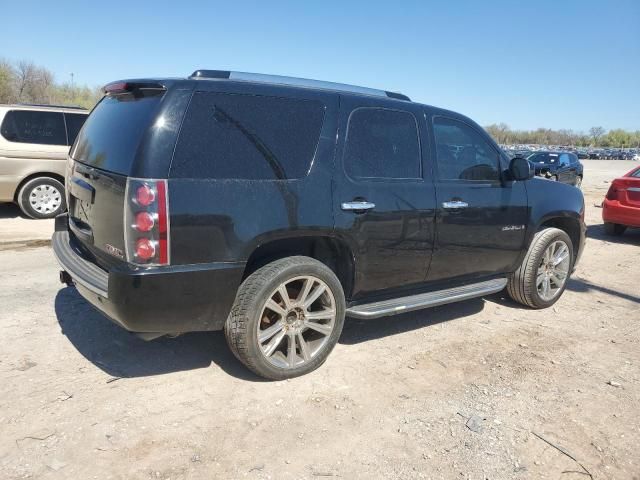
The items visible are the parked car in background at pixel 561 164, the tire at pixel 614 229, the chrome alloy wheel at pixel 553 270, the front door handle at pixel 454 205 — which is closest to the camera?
the front door handle at pixel 454 205

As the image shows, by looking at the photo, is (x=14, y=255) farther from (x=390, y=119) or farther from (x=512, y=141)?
(x=512, y=141)

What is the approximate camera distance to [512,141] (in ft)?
458

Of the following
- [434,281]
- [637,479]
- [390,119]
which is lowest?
[637,479]

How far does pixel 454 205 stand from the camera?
13.4ft

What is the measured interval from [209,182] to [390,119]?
1642 millimetres

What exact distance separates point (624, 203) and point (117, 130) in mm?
9140

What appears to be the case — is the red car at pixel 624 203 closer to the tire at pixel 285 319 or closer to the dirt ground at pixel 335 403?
the dirt ground at pixel 335 403

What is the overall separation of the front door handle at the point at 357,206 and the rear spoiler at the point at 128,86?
1.38 metres

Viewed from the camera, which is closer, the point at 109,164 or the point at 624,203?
the point at 109,164

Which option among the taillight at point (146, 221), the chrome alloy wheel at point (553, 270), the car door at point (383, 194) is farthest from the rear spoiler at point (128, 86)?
the chrome alloy wheel at point (553, 270)

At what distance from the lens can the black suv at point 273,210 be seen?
9.45 ft

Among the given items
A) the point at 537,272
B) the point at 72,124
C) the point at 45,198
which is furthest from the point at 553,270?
the point at 72,124

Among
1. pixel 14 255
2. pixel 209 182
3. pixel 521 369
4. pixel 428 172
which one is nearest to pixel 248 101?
pixel 209 182

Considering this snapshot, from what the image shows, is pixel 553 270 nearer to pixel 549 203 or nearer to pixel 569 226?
pixel 569 226
